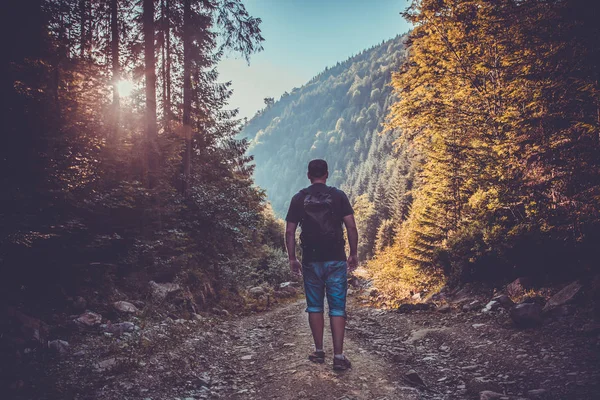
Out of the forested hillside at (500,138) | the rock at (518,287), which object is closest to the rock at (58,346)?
the rock at (518,287)

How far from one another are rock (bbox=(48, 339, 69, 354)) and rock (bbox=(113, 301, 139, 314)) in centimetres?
170

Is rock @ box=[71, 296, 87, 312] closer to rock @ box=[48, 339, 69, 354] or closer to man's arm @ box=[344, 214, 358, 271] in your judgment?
rock @ box=[48, 339, 69, 354]

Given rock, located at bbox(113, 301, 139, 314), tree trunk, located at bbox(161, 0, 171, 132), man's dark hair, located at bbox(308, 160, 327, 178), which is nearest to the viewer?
man's dark hair, located at bbox(308, 160, 327, 178)

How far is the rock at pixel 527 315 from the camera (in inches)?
201

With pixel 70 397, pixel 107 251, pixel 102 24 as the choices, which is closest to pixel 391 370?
pixel 70 397

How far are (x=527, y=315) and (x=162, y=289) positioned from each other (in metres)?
7.82

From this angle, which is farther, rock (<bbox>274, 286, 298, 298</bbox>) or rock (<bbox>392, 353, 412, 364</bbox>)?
rock (<bbox>274, 286, 298, 298</bbox>)

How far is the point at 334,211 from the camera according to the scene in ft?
15.1

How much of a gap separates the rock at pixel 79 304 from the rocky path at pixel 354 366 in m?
0.75

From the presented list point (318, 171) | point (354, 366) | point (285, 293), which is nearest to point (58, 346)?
point (354, 366)

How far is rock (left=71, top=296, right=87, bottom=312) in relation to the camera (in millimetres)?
5637

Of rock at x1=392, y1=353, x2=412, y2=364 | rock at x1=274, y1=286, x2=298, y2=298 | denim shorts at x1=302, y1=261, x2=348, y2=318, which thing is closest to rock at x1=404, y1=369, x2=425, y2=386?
rock at x1=392, y1=353, x2=412, y2=364

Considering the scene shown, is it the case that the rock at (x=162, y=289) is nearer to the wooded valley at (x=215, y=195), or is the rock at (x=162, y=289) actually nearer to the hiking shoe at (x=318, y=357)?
the wooded valley at (x=215, y=195)

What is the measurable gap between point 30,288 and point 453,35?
12.2 m
